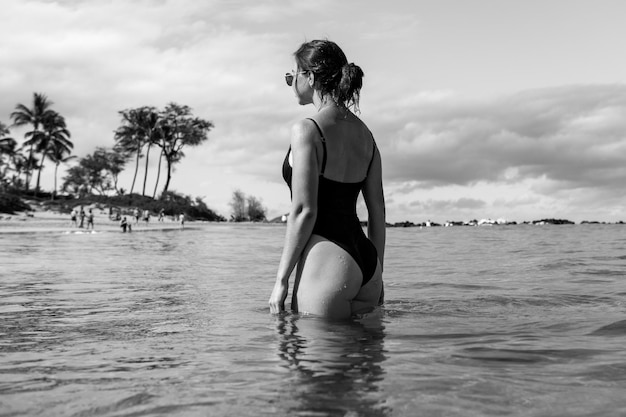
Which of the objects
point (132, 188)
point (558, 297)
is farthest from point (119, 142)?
point (558, 297)

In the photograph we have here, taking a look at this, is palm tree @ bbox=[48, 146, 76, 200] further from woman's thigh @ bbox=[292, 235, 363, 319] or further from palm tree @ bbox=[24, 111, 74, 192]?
woman's thigh @ bbox=[292, 235, 363, 319]

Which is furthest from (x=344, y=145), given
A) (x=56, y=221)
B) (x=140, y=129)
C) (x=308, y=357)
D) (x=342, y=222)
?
(x=140, y=129)

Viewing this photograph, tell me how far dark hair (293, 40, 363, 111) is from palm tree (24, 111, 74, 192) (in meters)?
63.3

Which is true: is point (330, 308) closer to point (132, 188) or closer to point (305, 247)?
point (305, 247)

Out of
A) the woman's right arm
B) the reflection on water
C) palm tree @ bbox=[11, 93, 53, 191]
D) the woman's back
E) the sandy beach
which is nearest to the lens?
the reflection on water

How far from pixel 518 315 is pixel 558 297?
148 cm

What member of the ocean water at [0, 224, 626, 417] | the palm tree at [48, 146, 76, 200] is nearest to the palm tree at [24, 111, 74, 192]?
the palm tree at [48, 146, 76, 200]

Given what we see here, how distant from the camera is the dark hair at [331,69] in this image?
3.71 meters

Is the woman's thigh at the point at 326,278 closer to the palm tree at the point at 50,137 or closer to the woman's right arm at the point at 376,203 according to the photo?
the woman's right arm at the point at 376,203

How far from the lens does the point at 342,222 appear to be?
3684 mm

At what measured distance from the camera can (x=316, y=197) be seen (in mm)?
3605

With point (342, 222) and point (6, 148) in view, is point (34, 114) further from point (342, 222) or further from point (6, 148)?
point (342, 222)

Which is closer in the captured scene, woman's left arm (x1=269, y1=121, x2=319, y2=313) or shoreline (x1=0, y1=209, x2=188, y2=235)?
woman's left arm (x1=269, y1=121, x2=319, y2=313)

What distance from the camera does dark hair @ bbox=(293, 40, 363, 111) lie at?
12.2 ft
